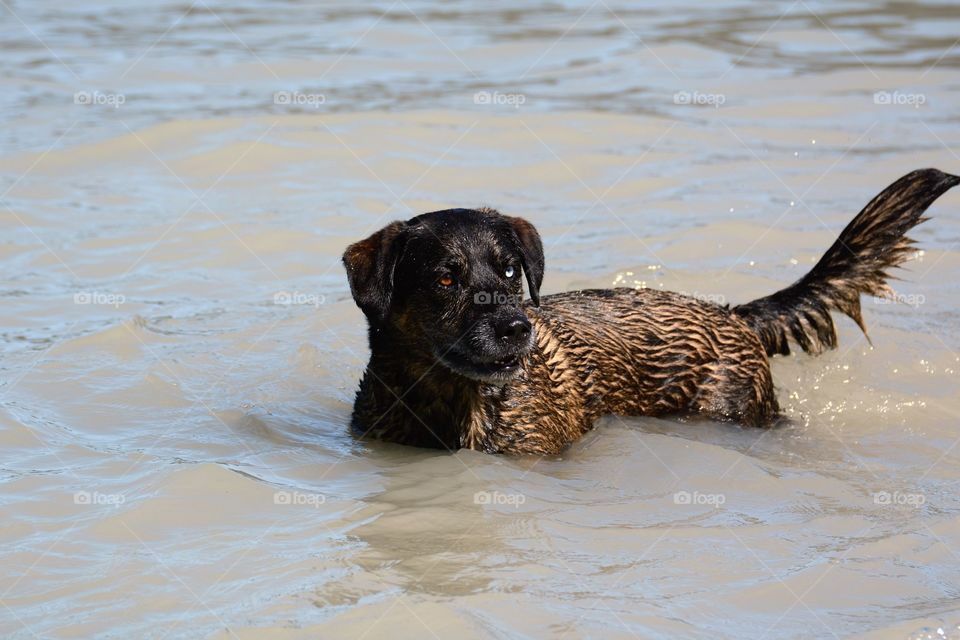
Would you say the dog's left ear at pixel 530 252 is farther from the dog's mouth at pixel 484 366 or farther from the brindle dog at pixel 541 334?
the dog's mouth at pixel 484 366

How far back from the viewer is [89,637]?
17.2 ft

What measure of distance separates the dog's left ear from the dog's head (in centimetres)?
5

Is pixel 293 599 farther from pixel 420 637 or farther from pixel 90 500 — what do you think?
pixel 90 500

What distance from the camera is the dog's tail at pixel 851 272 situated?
801 centimetres

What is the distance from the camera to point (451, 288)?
7.11 metres

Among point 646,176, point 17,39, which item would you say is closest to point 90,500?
point 646,176

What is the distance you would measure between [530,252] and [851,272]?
225cm

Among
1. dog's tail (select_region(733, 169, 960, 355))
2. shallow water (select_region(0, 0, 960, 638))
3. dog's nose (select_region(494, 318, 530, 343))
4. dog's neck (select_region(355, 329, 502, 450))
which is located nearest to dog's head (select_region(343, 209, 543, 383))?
dog's nose (select_region(494, 318, 530, 343))

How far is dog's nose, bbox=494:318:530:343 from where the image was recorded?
6.87 metres

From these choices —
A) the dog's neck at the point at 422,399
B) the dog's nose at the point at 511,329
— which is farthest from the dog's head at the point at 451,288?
the dog's neck at the point at 422,399

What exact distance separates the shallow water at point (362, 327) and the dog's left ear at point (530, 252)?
1.07 m

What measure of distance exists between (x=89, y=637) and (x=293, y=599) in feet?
2.79

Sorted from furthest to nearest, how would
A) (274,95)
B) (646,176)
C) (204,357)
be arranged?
(274,95)
(646,176)
(204,357)

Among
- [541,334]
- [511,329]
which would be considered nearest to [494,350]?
[511,329]
